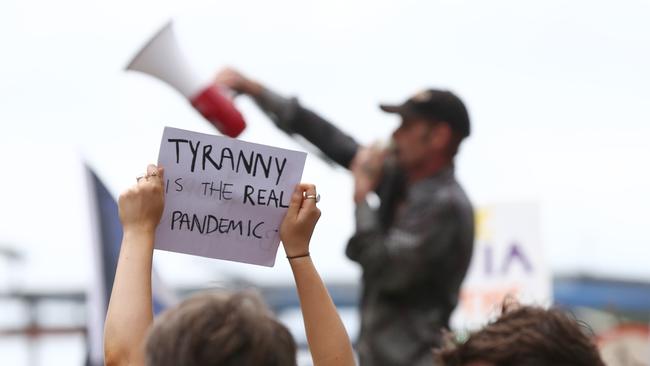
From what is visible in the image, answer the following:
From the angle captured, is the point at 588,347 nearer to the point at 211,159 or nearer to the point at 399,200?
the point at 211,159

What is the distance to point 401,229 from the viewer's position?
3.56m

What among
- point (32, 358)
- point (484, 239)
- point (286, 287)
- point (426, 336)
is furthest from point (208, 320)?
point (286, 287)

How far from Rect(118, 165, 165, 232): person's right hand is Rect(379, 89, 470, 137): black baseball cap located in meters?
1.85

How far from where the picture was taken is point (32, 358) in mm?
9883

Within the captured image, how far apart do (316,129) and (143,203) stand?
5.64 ft

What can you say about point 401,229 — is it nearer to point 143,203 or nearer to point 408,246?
point 408,246

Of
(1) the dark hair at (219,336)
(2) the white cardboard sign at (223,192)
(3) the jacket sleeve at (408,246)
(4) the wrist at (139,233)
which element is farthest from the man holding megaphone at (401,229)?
(1) the dark hair at (219,336)

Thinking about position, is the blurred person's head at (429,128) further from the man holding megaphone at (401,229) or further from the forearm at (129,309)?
the forearm at (129,309)

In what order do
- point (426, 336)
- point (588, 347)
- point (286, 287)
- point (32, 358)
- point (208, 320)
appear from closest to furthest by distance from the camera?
point (208, 320), point (588, 347), point (426, 336), point (32, 358), point (286, 287)

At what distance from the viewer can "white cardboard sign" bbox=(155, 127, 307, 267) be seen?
2.07 m

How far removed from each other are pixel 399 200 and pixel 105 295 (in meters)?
1.61

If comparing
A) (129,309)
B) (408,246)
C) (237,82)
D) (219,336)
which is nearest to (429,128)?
(408,246)

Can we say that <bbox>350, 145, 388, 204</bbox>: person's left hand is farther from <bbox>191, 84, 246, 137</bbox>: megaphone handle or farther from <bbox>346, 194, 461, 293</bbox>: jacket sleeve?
<bbox>191, 84, 246, 137</bbox>: megaphone handle

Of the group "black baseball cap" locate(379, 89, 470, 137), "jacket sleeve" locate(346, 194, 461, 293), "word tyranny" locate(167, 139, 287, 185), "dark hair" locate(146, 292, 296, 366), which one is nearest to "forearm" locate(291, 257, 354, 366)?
"word tyranny" locate(167, 139, 287, 185)
